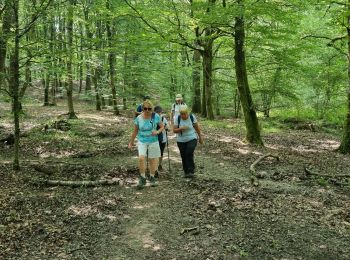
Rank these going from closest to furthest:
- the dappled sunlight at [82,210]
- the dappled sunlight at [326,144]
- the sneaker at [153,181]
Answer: the dappled sunlight at [82,210], the sneaker at [153,181], the dappled sunlight at [326,144]

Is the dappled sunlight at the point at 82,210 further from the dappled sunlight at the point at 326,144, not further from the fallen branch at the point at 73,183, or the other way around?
the dappled sunlight at the point at 326,144

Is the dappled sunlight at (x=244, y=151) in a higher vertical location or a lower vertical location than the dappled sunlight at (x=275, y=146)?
higher

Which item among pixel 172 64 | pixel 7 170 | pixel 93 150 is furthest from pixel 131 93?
pixel 7 170

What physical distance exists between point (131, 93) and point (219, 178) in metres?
17.2

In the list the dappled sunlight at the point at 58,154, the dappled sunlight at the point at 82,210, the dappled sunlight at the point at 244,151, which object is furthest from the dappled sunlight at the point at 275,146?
the dappled sunlight at the point at 82,210

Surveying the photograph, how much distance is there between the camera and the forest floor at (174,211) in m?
5.61

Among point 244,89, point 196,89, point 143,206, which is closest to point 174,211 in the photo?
point 143,206

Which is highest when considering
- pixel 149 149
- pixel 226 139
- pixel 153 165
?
pixel 149 149

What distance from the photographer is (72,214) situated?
689 centimetres

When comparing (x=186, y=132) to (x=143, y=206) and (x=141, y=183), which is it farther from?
(x=143, y=206)

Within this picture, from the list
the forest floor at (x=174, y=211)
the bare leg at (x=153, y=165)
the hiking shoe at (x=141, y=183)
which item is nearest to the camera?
the forest floor at (x=174, y=211)

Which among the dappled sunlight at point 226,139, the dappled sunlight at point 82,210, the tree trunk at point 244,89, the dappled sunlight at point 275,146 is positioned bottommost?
the dappled sunlight at point 82,210

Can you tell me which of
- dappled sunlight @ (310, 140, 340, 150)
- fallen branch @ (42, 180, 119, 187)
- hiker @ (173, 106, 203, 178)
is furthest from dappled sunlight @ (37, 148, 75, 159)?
dappled sunlight @ (310, 140, 340, 150)

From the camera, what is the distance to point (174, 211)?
23.5 feet
